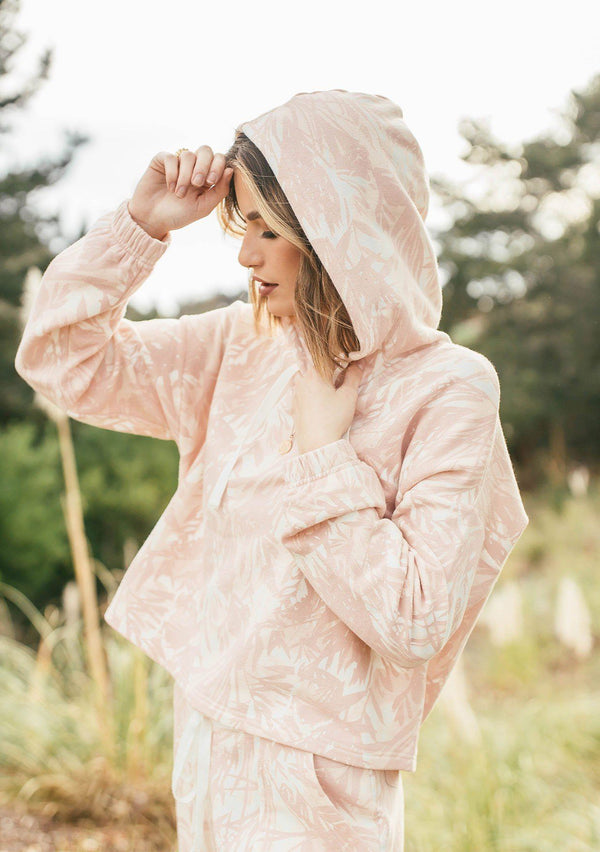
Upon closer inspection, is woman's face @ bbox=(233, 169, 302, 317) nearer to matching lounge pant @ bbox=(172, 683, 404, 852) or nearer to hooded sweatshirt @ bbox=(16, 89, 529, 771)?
hooded sweatshirt @ bbox=(16, 89, 529, 771)

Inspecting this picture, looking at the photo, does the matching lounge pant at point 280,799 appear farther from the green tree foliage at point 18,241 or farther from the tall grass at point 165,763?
the green tree foliage at point 18,241

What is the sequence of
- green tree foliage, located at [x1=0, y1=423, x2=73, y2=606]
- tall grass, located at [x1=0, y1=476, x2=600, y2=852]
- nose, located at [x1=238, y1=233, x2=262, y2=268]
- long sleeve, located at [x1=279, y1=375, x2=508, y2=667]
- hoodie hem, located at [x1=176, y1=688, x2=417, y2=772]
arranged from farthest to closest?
green tree foliage, located at [x1=0, y1=423, x2=73, y2=606] < tall grass, located at [x1=0, y1=476, x2=600, y2=852] < nose, located at [x1=238, y1=233, x2=262, y2=268] < hoodie hem, located at [x1=176, y1=688, x2=417, y2=772] < long sleeve, located at [x1=279, y1=375, x2=508, y2=667]

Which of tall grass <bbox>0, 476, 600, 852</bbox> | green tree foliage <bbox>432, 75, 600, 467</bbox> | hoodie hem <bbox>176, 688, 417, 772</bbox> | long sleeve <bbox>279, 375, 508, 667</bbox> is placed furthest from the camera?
green tree foliage <bbox>432, 75, 600, 467</bbox>

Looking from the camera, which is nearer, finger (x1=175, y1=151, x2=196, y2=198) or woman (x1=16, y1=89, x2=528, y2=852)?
woman (x1=16, y1=89, x2=528, y2=852)

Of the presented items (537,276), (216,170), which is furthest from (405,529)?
(537,276)

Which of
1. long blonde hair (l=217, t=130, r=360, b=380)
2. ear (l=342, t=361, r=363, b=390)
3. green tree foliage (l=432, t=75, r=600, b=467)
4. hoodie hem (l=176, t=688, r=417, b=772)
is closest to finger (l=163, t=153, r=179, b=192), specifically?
long blonde hair (l=217, t=130, r=360, b=380)

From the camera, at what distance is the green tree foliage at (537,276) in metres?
13.8

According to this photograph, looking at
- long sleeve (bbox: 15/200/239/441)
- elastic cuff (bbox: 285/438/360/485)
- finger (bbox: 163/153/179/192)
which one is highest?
finger (bbox: 163/153/179/192)

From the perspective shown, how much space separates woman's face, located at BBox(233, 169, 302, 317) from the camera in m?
1.49

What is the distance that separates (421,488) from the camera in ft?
4.26

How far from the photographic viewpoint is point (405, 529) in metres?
1.30

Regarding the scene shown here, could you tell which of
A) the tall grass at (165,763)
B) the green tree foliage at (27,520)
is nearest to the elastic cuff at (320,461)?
the tall grass at (165,763)

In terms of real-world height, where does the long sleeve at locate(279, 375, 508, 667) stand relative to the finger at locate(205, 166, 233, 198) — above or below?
below

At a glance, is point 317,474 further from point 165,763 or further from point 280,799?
point 165,763
